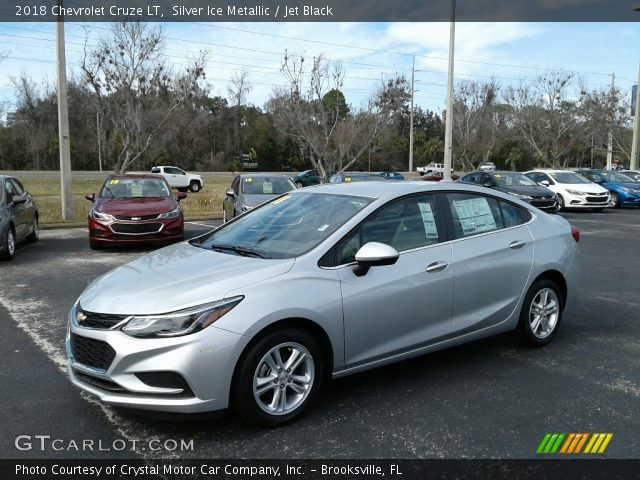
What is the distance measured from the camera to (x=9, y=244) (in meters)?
9.97

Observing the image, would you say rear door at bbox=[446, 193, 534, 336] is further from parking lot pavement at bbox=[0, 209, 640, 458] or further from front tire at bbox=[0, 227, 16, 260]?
front tire at bbox=[0, 227, 16, 260]

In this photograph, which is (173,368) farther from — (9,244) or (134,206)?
(134,206)

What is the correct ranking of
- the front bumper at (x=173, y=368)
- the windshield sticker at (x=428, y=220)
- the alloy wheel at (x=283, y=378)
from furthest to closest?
the windshield sticker at (x=428, y=220) < the alloy wheel at (x=283, y=378) < the front bumper at (x=173, y=368)

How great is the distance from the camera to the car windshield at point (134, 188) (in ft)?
39.7

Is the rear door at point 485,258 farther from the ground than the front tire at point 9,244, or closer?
farther from the ground

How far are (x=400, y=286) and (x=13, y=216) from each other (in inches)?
346

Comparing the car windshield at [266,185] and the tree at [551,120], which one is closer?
the car windshield at [266,185]

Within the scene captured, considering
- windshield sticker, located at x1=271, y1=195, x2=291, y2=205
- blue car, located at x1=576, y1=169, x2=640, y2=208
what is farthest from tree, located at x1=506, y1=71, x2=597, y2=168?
windshield sticker, located at x1=271, y1=195, x2=291, y2=205

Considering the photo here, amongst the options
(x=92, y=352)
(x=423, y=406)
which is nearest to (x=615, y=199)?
(x=423, y=406)

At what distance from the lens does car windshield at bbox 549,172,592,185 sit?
868 inches

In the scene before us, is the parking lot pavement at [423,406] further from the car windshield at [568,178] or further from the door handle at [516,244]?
the car windshield at [568,178]

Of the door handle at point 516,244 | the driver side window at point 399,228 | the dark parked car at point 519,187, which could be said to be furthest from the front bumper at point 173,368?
the dark parked car at point 519,187

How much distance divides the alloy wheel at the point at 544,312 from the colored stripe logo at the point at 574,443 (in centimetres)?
166

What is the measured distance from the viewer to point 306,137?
26.5m
